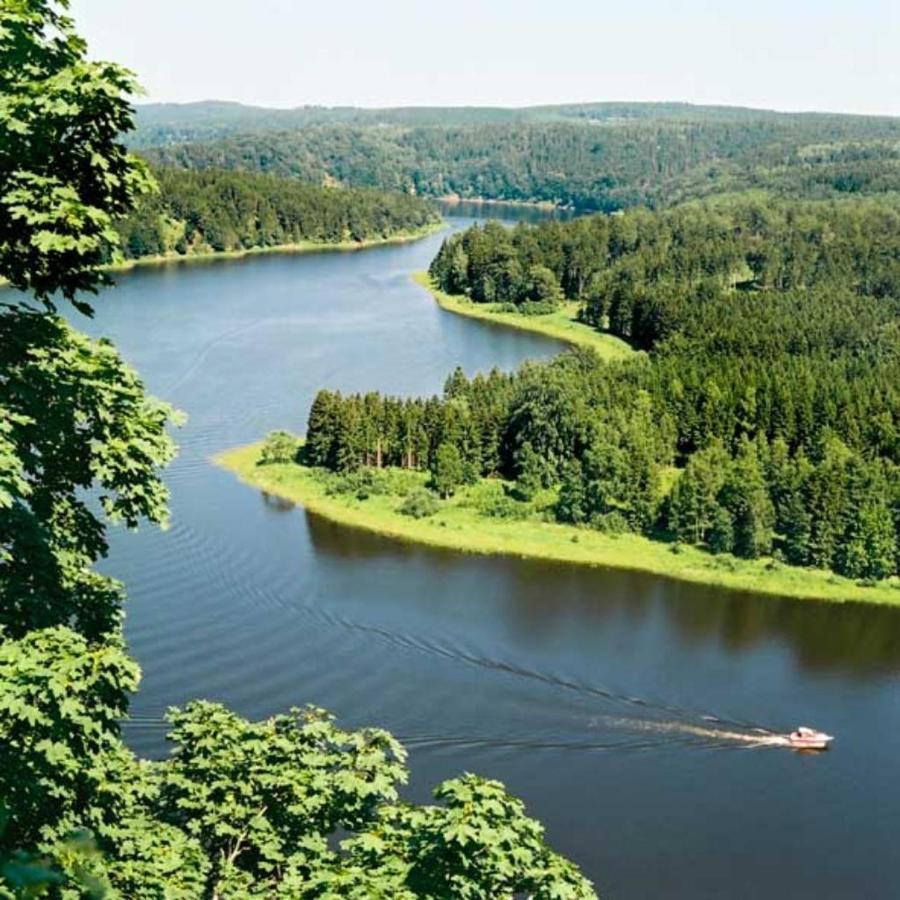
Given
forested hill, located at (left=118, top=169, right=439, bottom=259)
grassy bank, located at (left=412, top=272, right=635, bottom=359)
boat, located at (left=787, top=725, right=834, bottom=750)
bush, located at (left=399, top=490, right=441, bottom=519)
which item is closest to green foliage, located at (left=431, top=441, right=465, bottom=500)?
bush, located at (left=399, top=490, right=441, bottom=519)

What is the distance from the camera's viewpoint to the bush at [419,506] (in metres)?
66.9

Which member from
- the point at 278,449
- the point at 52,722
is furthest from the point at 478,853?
the point at 278,449

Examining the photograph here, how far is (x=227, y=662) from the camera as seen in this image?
46781 millimetres

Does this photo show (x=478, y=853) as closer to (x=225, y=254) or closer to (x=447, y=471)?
(x=447, y=471)

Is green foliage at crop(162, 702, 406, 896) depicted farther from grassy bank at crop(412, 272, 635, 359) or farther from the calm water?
grassy bank at crop(412, 272, 635, 359)

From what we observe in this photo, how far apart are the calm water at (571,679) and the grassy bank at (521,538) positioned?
1.42 m

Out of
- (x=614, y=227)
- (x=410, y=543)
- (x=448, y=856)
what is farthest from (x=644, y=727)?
(x=614, y=227)

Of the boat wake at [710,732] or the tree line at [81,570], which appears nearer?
the tree line at [81,570]

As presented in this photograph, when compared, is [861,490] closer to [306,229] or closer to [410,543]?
[410,543]

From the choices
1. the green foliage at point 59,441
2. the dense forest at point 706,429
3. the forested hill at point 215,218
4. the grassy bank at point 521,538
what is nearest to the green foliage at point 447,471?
the dense forest at point 706,429

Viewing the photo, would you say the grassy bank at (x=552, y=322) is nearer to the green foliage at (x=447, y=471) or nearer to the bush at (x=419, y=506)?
the green foliage at (x=447, y=471)

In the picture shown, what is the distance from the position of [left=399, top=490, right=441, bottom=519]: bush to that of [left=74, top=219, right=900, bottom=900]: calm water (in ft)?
12.5

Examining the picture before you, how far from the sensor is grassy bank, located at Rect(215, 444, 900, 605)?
5962 centimetres

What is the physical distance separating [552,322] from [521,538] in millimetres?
73777
